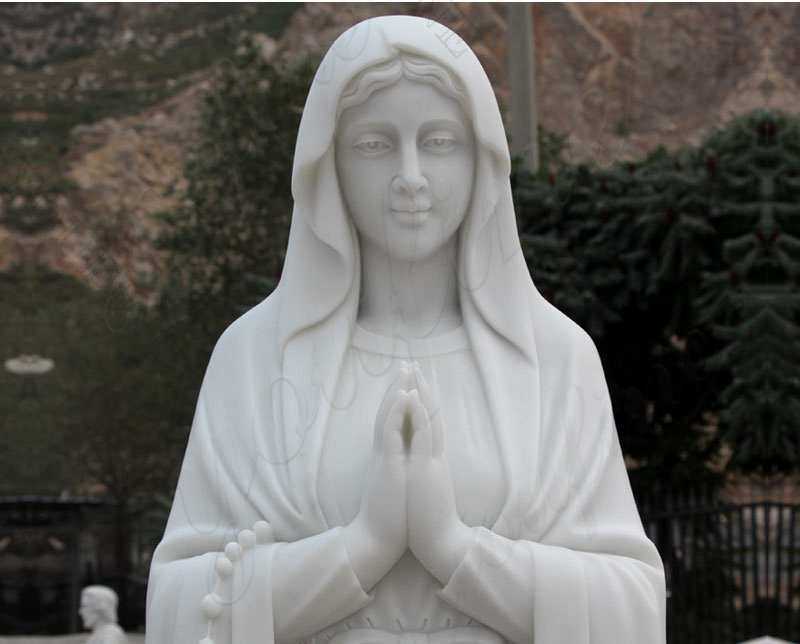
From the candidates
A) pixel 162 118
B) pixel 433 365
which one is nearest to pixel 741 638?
pixel 433 365

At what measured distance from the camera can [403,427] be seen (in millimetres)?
5582

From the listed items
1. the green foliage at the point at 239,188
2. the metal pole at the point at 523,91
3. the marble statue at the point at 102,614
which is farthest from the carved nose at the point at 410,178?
the green foliage at the point at 239,188

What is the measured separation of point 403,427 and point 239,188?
→ 68.0ft

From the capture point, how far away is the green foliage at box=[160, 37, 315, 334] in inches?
1010

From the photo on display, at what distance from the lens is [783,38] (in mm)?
42969

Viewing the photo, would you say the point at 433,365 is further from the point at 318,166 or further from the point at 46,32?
the point at 46,32

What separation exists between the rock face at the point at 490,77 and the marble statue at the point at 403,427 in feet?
88.6

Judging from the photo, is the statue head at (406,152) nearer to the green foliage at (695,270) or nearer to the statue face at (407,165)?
the statue face at (407,165)

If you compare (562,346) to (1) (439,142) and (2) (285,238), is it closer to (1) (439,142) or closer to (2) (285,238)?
(1) (439,142)

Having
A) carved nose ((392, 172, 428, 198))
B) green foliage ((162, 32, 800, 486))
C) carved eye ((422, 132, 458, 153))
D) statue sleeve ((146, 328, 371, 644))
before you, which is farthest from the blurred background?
statue sleeve ((146, 328, 371, 644))

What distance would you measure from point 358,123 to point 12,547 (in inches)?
747

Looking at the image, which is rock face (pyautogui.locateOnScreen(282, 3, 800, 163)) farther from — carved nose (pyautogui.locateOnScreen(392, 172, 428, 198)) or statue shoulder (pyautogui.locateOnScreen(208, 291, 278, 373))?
carved nose (pyautogui.locateOnScreen(392, 172, 428, 198))

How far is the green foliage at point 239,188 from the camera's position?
2566cm

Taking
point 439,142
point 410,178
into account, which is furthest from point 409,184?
point 439,142
